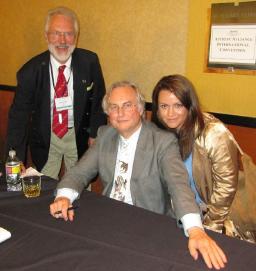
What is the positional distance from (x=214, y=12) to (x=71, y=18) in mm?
1036

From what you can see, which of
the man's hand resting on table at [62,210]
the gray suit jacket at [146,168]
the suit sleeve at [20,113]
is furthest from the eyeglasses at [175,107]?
the suit sleeve at [20,113]

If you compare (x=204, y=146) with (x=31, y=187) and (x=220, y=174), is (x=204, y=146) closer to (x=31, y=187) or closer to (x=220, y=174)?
(x=220, y=174)

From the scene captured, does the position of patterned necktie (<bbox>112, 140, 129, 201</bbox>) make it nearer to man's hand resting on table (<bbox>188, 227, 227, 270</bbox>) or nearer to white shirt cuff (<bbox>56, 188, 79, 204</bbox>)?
white shirt cuff (<bbox>56, 188, 79, 204</bbox>)

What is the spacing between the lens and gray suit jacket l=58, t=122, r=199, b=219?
167 centimetres

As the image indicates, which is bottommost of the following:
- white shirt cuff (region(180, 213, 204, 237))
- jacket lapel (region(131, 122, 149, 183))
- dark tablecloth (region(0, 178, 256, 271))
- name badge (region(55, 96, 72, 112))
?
dark tablecloth (region(0, 178, 256, 271))

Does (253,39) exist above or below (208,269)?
above

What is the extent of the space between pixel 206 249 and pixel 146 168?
638 mm

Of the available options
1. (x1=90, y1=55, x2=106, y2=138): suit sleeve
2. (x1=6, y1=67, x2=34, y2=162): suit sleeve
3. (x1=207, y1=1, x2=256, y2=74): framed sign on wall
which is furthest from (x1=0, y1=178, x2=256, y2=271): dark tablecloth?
(x1=207, y1=1, x2=256, y2=74): framed sign on wall

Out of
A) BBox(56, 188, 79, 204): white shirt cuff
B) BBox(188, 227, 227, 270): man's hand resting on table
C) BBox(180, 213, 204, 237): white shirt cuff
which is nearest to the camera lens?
BBox(188, 227, 227, 270): man's hand resting on table

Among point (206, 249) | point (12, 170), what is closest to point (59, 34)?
point (12, 170)

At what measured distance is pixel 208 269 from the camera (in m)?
1.10

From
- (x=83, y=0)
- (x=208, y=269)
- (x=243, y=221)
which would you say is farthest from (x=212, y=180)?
(x=83, y=0)

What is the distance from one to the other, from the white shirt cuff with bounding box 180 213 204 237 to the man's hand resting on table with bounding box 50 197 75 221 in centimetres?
45

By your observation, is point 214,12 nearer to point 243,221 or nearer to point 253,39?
point 253,39
